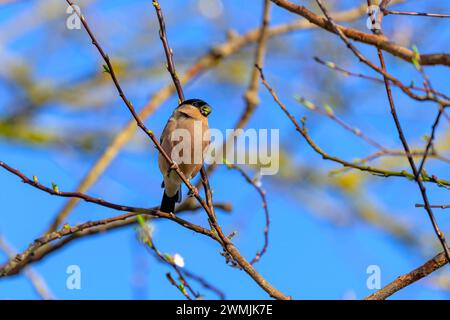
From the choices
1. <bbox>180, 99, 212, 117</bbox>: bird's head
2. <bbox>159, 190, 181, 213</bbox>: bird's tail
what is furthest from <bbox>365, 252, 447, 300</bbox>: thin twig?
<bbox>180, 99, 212, 117</bbox>: bird's head

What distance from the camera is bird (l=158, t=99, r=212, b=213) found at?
4.76m

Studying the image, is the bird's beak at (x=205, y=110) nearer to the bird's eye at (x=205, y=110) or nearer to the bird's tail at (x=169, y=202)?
the bird's eye at (x=205, y=110)

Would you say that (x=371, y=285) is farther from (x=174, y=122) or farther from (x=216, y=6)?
(x=216, y=6)

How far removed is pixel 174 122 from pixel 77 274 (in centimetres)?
167

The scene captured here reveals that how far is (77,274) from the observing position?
3725 millimetres

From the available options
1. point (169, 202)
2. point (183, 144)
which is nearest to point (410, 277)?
point (183, 144)

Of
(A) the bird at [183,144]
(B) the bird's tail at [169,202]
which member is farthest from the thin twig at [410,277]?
(B) the bird's tail at [169,202]

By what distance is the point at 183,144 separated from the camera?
15.6 ft

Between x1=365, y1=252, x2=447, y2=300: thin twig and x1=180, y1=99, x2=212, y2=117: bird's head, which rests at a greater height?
x1=180, y1=99, x2=212, y2=117: bird's head

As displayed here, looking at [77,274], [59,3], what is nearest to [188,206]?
[77,274]

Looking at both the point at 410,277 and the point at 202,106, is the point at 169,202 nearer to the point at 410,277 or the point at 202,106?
the point at 202,106

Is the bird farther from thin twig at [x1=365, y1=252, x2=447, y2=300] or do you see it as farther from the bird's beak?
thin twig at [x1=365, y1=252, x2=447, y2=300]

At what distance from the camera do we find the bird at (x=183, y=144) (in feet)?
15.6
